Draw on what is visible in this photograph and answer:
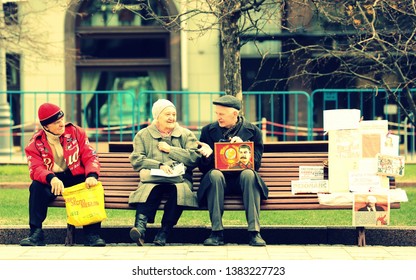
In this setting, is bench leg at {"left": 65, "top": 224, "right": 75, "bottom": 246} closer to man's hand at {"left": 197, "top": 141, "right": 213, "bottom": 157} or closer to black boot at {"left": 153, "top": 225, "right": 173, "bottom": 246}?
black boot at {"left": 153, "top": 225, "right": 173, "bottom": 246}

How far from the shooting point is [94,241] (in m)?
8.27

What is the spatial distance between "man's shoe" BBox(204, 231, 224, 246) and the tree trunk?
7.29 ft

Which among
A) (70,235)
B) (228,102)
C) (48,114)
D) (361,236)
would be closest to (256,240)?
(361,236)

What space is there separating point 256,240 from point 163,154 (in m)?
1.19

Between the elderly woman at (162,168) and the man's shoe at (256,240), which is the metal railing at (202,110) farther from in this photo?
the man's shoe at (256,240)

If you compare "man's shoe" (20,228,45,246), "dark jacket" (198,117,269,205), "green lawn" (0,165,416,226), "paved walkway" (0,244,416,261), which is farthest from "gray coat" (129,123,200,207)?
"man's shoe" (20,228,45,246)

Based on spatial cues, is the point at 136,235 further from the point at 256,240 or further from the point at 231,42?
the point at 231,42

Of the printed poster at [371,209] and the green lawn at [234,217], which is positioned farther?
the green lawn at [234,217]

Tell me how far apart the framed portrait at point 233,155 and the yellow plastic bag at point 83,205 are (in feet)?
3.68

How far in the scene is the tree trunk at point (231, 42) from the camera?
956 cm

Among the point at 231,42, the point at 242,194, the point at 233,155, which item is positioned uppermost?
the point at 231,42

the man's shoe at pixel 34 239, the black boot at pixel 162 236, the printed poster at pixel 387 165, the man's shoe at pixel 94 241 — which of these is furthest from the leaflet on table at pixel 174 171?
the printed poster at pixel 387 165

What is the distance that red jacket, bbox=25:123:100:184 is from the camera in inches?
329

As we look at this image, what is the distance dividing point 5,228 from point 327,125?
307 centimetres
